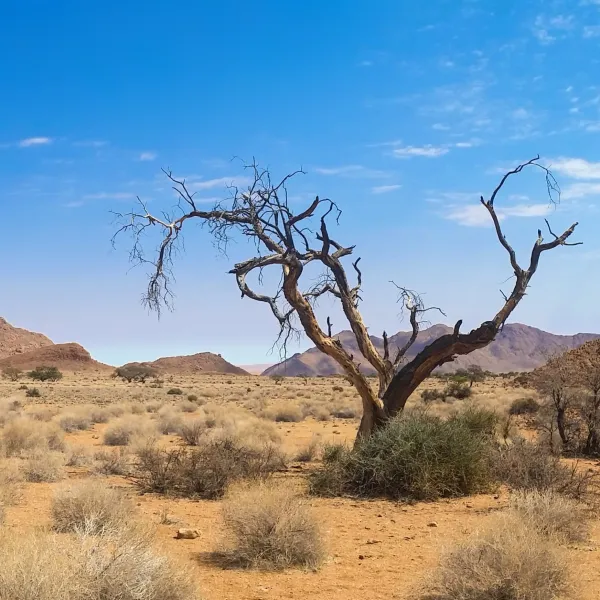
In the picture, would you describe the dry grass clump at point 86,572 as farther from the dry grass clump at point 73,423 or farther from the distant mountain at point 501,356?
the distant mountain at point 501,356

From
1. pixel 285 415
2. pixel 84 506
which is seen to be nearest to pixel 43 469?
pixel 84 506

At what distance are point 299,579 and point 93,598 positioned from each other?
9.07 ft

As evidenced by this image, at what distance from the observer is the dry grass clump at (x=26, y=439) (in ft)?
53.4

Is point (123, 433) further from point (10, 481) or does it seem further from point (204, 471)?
point (204, 471)

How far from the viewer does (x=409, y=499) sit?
10.7m

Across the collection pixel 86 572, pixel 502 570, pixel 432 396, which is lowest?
pixel 502 570

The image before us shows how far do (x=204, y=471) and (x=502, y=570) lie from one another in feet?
22.1

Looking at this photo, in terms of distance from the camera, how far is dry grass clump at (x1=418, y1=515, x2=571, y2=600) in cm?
558

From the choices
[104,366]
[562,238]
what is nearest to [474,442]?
[562,238]

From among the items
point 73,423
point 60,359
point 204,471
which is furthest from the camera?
point 60,359

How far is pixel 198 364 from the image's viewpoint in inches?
5605

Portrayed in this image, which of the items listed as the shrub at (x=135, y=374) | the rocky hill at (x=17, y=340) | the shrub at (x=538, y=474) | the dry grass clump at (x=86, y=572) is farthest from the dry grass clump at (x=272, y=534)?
the rocky hill at (x=17, y=340)

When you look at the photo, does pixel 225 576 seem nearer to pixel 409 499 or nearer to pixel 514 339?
pixel 409 499

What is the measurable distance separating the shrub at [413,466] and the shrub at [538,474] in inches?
20.4
